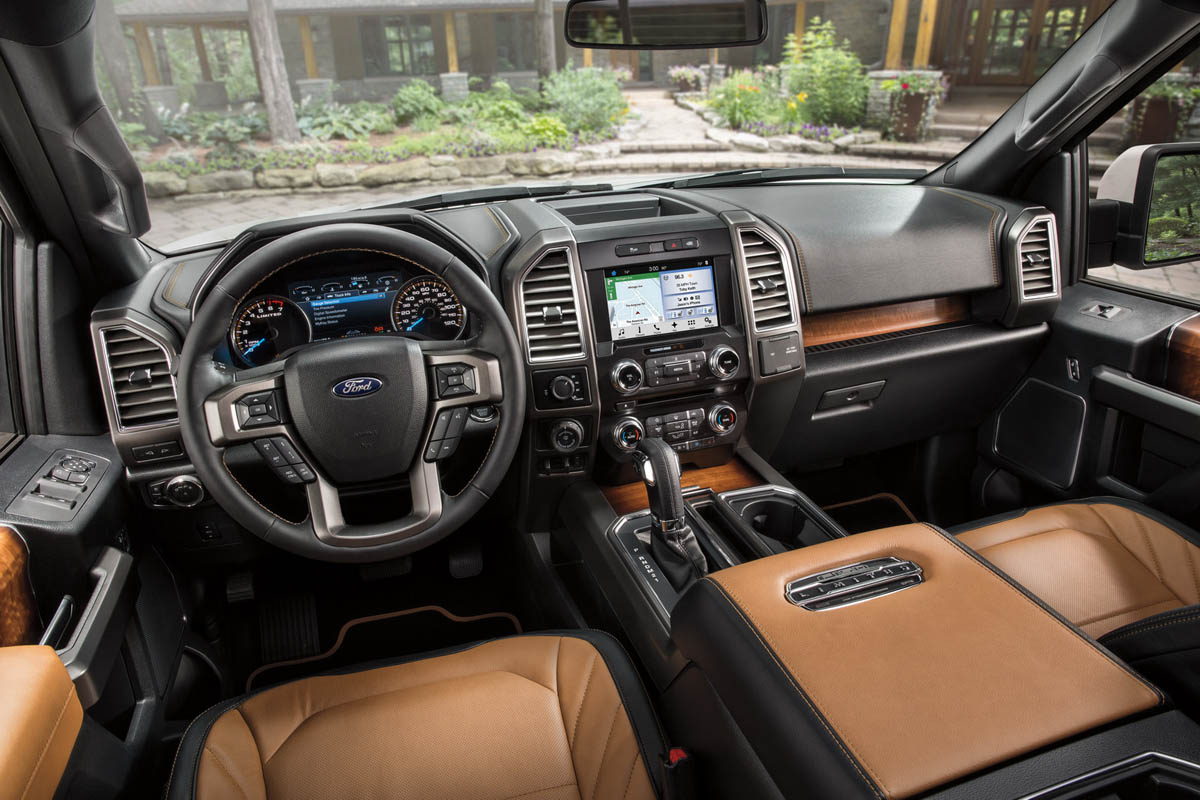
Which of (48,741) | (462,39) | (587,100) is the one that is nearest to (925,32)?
(587,100)

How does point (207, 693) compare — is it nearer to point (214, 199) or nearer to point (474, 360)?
point (474, 360)

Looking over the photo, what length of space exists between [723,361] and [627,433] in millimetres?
334

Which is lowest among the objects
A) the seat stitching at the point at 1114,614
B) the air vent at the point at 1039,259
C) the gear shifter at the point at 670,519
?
the seat stitching at the point at 1114,614

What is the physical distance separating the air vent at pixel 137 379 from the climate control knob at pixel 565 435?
0.93 meters

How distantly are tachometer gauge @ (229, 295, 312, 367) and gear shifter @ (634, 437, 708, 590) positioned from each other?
0.86m

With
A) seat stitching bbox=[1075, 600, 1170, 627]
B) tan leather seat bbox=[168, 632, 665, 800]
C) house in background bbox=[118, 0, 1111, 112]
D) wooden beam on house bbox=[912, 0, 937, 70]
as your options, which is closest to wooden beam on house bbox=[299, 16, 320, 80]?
house in background bbox=[118, 0, 1111, 112]

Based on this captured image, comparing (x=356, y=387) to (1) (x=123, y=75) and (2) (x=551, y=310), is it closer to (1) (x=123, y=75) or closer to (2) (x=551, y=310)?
(2) (x=551, y=310)

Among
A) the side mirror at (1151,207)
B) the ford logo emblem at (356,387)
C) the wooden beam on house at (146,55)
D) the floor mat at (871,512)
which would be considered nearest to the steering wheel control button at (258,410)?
the ford logo emblem at (356,387)

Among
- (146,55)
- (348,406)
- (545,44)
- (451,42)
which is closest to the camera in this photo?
(348,406)

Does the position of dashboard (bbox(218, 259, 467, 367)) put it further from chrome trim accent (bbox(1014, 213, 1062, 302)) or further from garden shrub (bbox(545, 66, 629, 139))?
garden shrub (bbox(545, 66, 629, 139))

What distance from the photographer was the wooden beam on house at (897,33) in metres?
6.07

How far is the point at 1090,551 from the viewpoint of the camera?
1.93 metres

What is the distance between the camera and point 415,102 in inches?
240

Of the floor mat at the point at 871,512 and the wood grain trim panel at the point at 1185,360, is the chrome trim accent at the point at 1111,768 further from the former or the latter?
the floor mat at the point at 871,512
